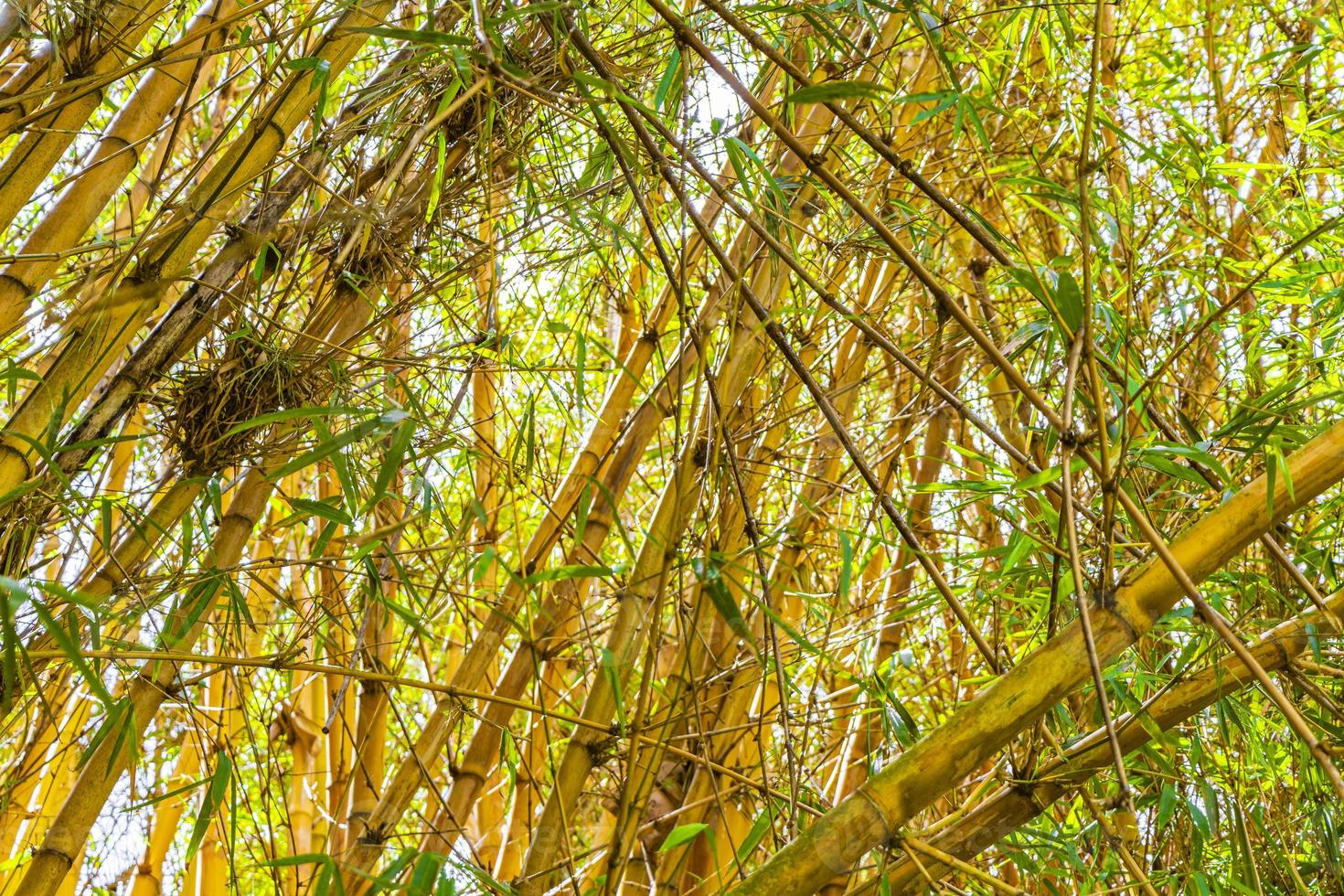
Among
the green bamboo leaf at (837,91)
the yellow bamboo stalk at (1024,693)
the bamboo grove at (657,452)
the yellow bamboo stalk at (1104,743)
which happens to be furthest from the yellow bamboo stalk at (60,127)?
the yellow bamboo stalk at (1104,743)

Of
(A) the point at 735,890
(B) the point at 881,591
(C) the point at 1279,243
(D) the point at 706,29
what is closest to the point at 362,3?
(D) the point at 706,29

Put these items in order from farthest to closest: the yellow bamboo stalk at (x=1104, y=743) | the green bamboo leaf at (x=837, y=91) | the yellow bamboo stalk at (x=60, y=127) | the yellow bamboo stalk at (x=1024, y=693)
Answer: the yellow bamboo stalk at (x=60, y=127), the yellow bamboo stalk at (x=1104, y=743), the yellow bamboo stalk at (x=1024, y=693), the green bamboo leaf at (x=837, y=91)

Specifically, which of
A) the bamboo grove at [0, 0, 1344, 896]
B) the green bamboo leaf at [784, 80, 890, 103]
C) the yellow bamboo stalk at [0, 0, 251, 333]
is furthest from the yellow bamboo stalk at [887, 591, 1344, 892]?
the yellow bamboo stalk at [0, 0, 251, 333]

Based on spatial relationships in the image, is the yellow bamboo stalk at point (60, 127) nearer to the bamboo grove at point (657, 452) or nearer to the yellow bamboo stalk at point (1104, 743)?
the bamboo grove at point (657, 452)

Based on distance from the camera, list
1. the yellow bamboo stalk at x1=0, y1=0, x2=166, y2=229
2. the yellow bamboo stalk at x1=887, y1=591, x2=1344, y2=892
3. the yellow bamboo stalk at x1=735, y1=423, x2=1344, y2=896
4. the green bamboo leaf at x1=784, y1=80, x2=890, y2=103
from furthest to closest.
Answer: the yellow bamboo stalk at x1=0, y1=0, x2=166, y2=229, the yellow bamboo stalk at x1=887, y1=591, x2=1344, y2=892, the yellow bamboo stalk at x1=735, y1=423, x2=1344, y2=896, the green bamboo leaf at x1=784, y1=80, x2=890, y2=103

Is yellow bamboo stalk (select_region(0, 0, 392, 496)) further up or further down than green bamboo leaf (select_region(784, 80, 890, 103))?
further up

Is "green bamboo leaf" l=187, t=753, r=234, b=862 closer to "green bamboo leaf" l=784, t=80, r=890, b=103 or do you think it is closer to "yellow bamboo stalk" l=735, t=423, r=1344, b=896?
"yellow bamboo stalk" l=735, t=423, r=1344, b=896

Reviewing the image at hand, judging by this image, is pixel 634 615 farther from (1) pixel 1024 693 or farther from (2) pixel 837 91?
(2) pixel 837 91

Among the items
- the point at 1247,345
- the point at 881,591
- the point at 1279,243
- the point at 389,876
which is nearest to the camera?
the point at 389,876

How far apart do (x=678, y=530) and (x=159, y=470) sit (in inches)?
44.4

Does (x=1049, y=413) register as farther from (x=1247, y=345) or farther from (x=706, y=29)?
(x=1247, y=345)

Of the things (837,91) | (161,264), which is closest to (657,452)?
(161,264)

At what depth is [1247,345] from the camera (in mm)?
1480

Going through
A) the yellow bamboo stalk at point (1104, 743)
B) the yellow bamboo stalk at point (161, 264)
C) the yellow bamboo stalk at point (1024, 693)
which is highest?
the yellow bamboo stalk at point (161, 264)
